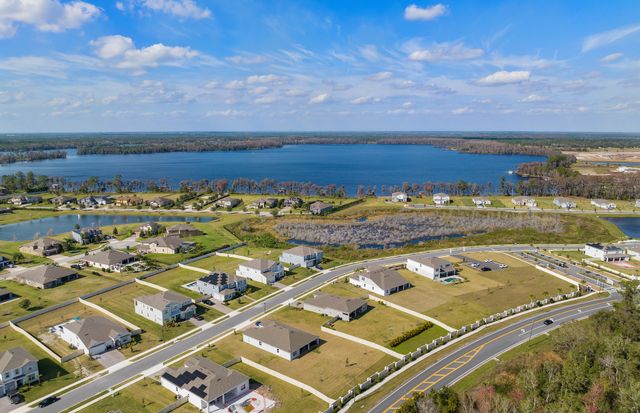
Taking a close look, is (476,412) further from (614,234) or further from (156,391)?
(614,234)

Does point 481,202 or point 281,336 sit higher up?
point 481,202

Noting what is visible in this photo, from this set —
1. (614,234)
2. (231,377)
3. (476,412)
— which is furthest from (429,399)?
(614,234)

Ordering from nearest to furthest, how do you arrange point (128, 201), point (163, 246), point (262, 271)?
point (262, 271) → point (163, 246) → point (128, 201)

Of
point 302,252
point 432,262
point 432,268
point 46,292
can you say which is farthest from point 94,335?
point 432,262

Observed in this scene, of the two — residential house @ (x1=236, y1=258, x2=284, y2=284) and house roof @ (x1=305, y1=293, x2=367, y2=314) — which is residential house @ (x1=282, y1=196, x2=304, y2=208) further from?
house roof @ (x1=305, y1=293, x2=367, y2=314)

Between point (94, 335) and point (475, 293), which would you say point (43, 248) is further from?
point (475, 293)

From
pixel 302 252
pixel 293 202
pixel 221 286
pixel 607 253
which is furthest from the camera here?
pixel 293 202
